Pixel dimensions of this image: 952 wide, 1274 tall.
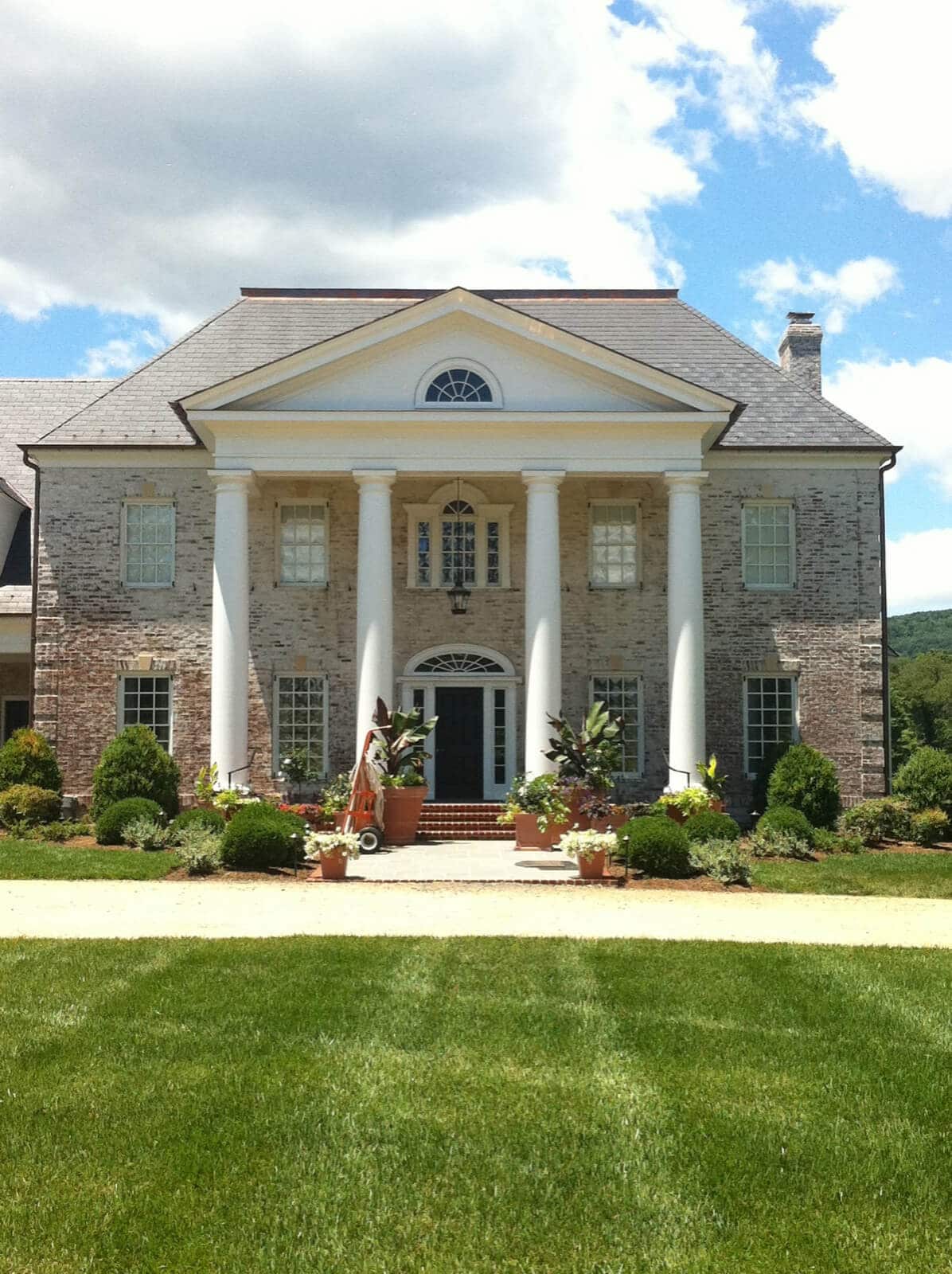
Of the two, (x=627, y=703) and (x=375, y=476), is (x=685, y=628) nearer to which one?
(x=627, y=703)

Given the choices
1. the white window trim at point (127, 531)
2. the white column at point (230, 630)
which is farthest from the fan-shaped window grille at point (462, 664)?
the white window trim at point (127, 531)

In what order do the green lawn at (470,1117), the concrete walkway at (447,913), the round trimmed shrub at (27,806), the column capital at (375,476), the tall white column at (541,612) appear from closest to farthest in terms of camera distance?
1. the green lawn at (470,1117)
2. the concrete walkway at (447,913)
3. the round trimmed shrub at (27,806)
4. the tall white column at (541,612)
5. the column capital at (375,476)

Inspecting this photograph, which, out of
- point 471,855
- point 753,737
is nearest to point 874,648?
point 753,737

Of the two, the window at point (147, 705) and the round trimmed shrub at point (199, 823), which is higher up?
the window at point (147, 705)

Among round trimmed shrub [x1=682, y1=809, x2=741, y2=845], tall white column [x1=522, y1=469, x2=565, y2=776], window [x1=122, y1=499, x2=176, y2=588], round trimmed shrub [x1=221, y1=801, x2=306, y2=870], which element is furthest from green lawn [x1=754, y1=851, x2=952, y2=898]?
window [x1=122, y1=499, x2=176, y2=588]

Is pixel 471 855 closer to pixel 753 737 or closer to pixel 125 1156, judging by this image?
pixel 753 737

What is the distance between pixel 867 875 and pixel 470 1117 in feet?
40.3

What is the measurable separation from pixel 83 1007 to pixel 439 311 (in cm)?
1688

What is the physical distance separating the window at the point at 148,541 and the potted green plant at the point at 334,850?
10.2m

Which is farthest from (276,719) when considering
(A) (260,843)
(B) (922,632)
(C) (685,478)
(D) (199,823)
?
(B) (922,632)

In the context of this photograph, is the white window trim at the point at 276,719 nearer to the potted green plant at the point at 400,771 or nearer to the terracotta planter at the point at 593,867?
the potted green plant at the point at 400,771

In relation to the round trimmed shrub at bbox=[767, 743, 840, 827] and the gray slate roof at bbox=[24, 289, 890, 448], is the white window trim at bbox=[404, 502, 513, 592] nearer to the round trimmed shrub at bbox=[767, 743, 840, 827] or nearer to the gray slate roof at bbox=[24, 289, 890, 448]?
the gray slate roof at bbox=[24, 289, 890, 448]

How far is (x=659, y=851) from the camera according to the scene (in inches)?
677

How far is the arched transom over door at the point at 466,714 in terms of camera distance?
25297 millimetres
